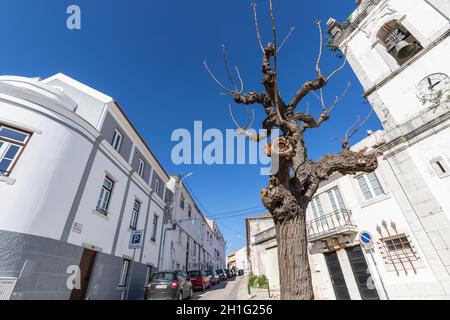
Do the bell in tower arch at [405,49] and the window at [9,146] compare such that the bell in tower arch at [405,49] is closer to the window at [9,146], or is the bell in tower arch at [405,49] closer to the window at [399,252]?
the window at [399,252]

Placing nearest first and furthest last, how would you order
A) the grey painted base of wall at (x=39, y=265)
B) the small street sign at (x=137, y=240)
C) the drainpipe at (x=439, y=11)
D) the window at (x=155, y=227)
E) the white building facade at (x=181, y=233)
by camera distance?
the grey painted base of wall at (x=39, y=265) < the drainpipe at (x=439, y=11) < the small street sign at (x=137, y=240) < the window at (x=155, y=227) < the white building facade at (x=181, y=233)

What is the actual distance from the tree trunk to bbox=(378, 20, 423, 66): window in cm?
1078

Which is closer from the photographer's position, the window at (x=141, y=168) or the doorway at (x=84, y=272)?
the doorway at (x=84, y=272)

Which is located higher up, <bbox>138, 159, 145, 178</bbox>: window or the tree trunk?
<bbox>138, 159, 145, 178</bbox>: window

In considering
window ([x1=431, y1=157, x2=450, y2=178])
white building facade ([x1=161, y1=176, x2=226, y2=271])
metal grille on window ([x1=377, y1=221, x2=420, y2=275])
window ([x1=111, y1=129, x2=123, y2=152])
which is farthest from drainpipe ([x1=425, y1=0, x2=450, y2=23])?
white building facade ([x1=161, y1=176, x2=226, y2=271])

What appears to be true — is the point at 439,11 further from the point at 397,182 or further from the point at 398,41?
the point at 397,182

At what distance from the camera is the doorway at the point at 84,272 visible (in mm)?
7556

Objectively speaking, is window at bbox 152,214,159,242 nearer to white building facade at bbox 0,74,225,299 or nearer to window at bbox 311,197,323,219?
white building facade at bbox 0,74,225,299

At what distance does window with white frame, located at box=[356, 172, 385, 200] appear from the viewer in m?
9.55

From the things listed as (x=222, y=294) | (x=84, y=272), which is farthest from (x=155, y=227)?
(x=84, y=272)

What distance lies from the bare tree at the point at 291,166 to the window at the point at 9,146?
23.5 feet

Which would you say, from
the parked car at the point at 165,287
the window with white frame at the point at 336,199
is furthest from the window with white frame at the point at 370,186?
the parked car at the point at 165,287

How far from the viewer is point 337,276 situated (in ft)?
34.4
